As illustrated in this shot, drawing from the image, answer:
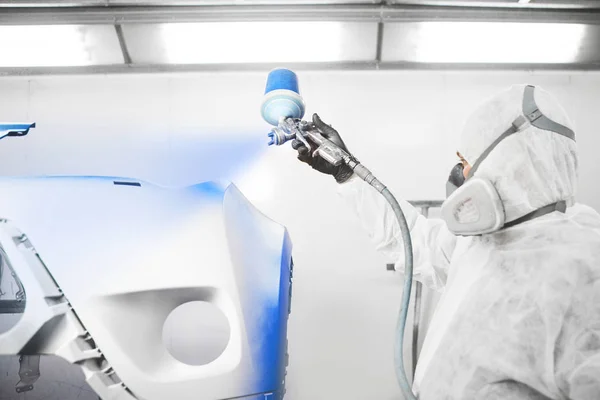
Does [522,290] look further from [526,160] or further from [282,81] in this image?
[282,81]

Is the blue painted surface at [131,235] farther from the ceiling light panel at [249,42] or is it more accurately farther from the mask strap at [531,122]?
the ceiling light panel at [249,42]

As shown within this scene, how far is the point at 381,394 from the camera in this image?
1.68 m

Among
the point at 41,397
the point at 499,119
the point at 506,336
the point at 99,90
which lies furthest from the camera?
the point at 99,90

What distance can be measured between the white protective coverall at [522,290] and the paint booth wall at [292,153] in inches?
30.4

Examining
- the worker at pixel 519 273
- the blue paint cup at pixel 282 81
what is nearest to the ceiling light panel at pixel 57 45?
the blue paint cup at pixel 282 81

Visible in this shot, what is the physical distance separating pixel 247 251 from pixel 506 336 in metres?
0.60

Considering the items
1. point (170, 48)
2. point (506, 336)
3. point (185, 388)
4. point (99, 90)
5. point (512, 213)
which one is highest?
point (170, 48)

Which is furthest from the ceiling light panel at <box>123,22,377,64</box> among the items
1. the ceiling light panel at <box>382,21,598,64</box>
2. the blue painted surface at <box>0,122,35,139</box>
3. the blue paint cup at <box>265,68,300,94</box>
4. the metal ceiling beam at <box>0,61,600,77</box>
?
the blue painted surface at <box>0,122,35,139</box>

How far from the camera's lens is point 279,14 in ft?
5.79

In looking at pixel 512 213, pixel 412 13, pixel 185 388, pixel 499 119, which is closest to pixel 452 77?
pixel 412 13

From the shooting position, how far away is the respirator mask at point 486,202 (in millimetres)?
842

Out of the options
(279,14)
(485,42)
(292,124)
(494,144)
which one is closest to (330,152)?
(292,124)

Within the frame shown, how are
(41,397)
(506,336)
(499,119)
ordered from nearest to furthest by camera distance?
(506,336)
(499,119)
(41,397)

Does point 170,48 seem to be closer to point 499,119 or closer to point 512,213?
point 499,119
